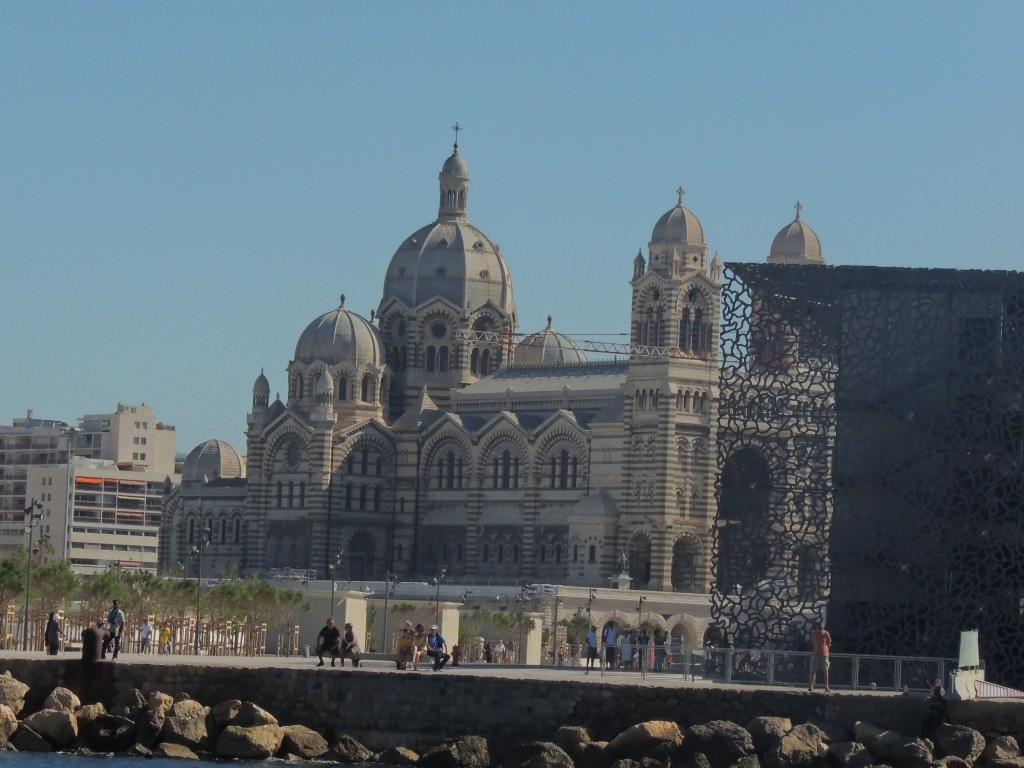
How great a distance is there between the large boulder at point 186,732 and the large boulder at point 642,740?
7.12 metres

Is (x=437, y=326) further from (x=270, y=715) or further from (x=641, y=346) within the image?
(x=270, y=715)

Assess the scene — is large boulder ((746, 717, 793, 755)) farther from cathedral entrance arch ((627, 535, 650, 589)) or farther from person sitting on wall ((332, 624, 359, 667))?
cathedral entrance arch ((627, 535, 650, 589))

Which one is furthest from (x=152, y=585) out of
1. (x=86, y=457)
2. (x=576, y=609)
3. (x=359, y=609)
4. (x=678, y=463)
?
(x=86, y=457)

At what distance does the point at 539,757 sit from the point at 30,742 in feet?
29.0

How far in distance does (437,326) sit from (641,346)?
1557cm

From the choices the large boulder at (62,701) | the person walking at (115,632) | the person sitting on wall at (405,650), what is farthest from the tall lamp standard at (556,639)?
the large boulder at (62,701)

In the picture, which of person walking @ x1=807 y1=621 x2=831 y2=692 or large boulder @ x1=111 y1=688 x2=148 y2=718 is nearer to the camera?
person walking @ x1=807 y1=621 x2=831 y2=692

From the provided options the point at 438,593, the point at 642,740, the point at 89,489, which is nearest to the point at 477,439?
the point at 438,593

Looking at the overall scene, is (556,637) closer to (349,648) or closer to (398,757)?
(349,648)

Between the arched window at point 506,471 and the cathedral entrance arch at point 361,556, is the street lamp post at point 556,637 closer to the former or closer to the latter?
the arched window at point 506,471

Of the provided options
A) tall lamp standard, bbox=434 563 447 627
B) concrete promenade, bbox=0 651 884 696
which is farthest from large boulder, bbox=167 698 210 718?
tall lamp standard, bbox=434 563 447 627

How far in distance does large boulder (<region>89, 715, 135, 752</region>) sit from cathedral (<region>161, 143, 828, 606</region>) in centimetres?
5610

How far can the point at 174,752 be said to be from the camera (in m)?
46.9

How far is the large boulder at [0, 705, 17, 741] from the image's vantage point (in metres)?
47.5
